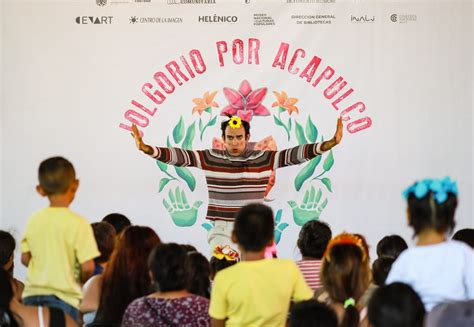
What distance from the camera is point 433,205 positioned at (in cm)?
309

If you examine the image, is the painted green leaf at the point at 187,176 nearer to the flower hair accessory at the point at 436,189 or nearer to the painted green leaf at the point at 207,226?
the painted green leaf at the point at 207,226

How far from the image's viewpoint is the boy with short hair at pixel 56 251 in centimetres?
341

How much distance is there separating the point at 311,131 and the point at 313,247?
6.11 ft

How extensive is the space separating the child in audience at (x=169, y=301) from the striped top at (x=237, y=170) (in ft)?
8.40

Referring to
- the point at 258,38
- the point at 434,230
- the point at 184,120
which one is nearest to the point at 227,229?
the point at 184,120

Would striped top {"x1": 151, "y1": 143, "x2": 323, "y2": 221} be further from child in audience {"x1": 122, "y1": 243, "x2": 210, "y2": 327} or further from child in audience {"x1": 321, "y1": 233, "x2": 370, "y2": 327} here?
child in audience {"x1": 122, "y1": 243, "x2": 210, "y2": 327}

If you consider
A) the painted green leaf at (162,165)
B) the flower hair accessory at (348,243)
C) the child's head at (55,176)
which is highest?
the painted green leaf at (162,165)

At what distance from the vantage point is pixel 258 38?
5766mm

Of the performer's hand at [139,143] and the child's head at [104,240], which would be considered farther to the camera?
the performer's hand at [139,143]

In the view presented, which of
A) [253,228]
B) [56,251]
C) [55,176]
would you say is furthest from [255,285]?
[55,176]

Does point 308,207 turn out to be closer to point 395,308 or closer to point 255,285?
point 255,285

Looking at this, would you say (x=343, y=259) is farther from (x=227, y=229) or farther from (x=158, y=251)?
(x=227, y=229)

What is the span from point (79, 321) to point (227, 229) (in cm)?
237

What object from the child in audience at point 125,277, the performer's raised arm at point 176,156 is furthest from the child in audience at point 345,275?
the performer's raised arm at point 176,156
